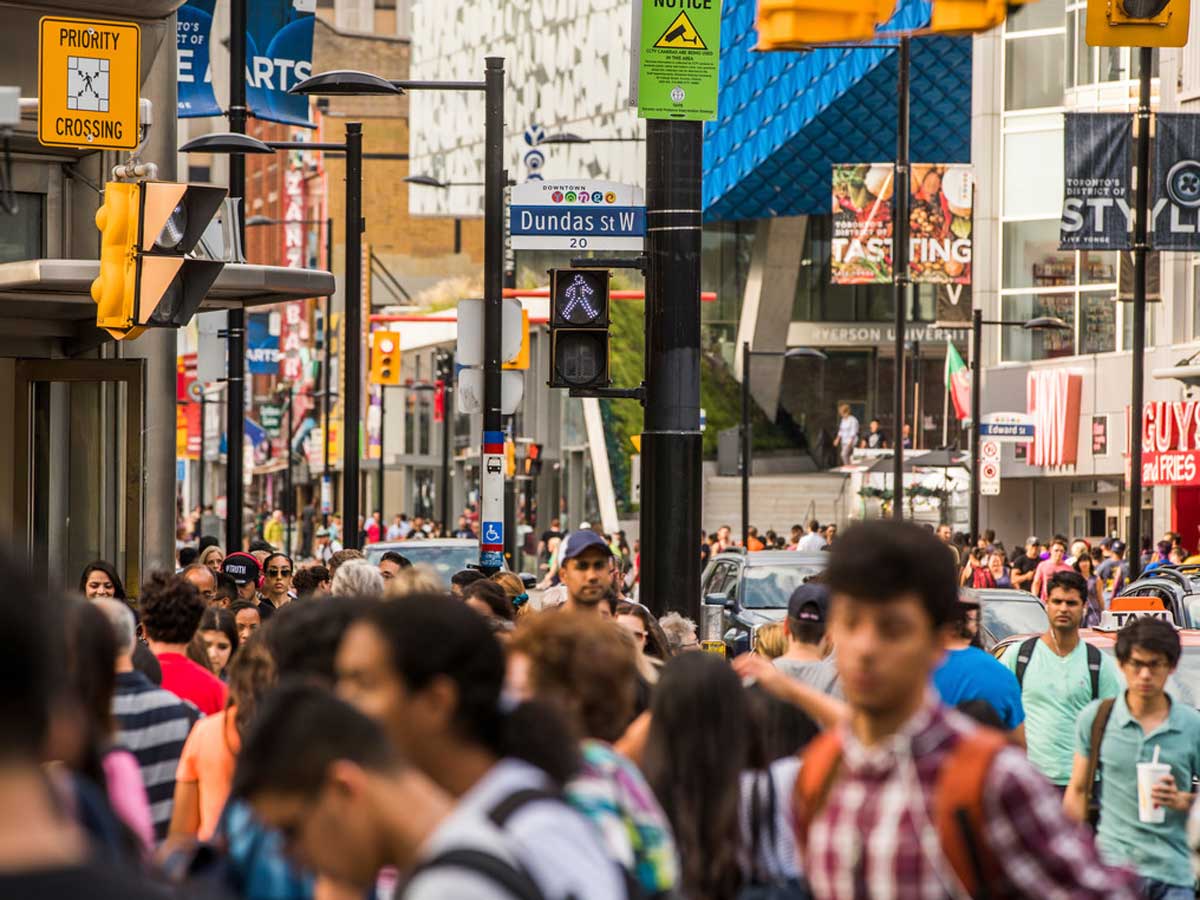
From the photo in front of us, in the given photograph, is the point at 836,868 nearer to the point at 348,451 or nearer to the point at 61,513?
the point at 61,513

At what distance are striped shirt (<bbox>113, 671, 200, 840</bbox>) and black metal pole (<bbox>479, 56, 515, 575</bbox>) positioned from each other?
40.3ft

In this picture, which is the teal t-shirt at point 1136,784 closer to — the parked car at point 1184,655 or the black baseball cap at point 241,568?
the parked car at point 1184,655

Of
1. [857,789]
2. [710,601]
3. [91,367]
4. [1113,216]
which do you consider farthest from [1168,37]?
[857,789]

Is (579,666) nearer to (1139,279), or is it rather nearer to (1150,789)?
(1150,789)

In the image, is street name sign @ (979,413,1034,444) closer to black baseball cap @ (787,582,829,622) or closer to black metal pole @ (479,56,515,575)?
black metal pole @ (479,56,515,575)

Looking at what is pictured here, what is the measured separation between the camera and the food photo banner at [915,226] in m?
45.7

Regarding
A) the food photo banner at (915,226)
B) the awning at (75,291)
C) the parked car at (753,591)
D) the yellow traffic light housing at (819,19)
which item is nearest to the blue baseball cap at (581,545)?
the yellow traffic light housing at (819,19)

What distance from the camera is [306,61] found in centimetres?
2388

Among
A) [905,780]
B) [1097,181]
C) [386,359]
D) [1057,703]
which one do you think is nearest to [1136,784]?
[1057,703]

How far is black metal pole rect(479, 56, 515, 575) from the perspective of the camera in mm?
19422

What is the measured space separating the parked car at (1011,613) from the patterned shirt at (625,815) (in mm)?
12951

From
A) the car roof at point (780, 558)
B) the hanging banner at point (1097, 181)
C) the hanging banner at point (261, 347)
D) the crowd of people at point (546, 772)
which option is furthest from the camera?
the hanging banner at point (261, 347)

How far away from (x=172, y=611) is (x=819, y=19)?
3.51m

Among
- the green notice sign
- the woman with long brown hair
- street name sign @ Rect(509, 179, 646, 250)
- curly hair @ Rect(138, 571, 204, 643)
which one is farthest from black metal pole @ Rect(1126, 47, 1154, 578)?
the woman with long brown hair
